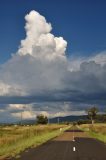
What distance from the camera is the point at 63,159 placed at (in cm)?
1995

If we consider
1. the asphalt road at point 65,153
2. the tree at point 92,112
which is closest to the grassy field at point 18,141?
the asphalt road at point 65,153

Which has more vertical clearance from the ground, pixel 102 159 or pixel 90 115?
pixel 90 115

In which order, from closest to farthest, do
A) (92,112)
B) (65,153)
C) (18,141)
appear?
(65,153) < (18,141) < (92,112)

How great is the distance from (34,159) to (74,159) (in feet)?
7.33

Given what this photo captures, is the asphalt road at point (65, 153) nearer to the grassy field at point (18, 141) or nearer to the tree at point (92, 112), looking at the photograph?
the grassy field at point (18, 141)

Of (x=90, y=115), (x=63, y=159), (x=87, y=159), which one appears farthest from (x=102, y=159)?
(x=90, y=115)

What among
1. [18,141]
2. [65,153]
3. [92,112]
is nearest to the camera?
[65,153]

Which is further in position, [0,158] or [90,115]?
[90,115]

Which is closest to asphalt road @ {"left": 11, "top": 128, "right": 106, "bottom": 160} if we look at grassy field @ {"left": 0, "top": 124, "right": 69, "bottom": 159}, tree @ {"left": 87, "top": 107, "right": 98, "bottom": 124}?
grassy field @ {"left": 0, "top": 124, "right": 69, "bottom": 159}

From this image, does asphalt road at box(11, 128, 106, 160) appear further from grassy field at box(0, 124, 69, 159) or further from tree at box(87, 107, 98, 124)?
tree at box(87, 107, 98, 124)

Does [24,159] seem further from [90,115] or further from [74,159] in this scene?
[90,115]

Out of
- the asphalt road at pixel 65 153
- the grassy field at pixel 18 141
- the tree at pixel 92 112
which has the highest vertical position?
the tree at pixel 92 112

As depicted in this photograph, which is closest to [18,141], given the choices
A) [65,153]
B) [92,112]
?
[65,153]

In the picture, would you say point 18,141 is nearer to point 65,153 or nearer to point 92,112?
point 65,153
